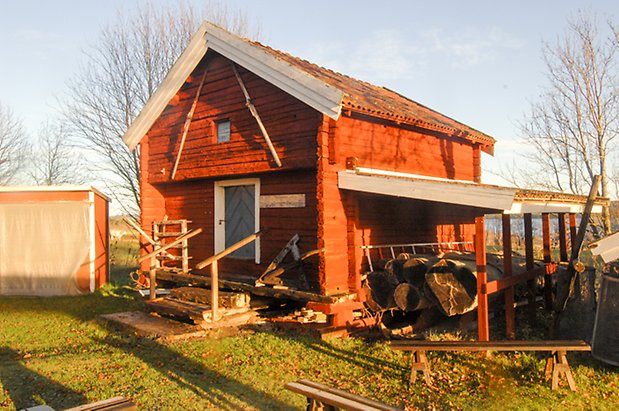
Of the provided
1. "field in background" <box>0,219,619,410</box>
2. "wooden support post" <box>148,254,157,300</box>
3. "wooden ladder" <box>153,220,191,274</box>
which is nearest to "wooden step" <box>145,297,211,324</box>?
"wooden support post" <box>148,254,157,300</box>

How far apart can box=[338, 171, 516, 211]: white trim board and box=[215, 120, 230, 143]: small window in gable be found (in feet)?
11.2

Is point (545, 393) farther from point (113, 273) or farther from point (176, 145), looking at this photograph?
point (113, 273)

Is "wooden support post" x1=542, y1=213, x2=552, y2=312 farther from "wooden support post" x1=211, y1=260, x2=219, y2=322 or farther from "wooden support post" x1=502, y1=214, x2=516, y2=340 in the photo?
"wooden support post" x1=211, y1=260, x2=219, y2=322

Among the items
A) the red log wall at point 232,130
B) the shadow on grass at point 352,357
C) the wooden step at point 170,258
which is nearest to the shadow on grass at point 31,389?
the shadow on grass at point 352,357

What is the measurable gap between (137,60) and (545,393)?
22870mm

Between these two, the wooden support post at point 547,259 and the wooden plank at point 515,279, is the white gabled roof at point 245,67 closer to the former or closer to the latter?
the wooden plank at point 515,279

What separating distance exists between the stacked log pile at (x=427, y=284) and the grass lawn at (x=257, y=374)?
85 cm

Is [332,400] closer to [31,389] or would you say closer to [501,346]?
[501,346]

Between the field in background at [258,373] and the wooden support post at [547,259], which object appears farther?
the wooden support post at [547,259]

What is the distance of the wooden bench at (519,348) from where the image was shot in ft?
19.0

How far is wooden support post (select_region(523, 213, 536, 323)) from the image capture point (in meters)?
8.40

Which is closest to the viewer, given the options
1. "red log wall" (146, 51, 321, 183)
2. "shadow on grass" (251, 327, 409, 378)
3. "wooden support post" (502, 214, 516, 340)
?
"shadow on grass" (251, 327, 409, 378)

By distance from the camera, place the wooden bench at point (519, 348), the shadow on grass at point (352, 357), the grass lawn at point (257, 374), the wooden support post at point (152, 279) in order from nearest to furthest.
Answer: the grass lawn at point (257, 374)
the wooden bench at point (519, 348)
the shadow on grass at point (352, 357)
the wooden support post at point (152, 279)

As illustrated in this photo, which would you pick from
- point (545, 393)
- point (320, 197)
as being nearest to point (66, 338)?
point (320, 197)
